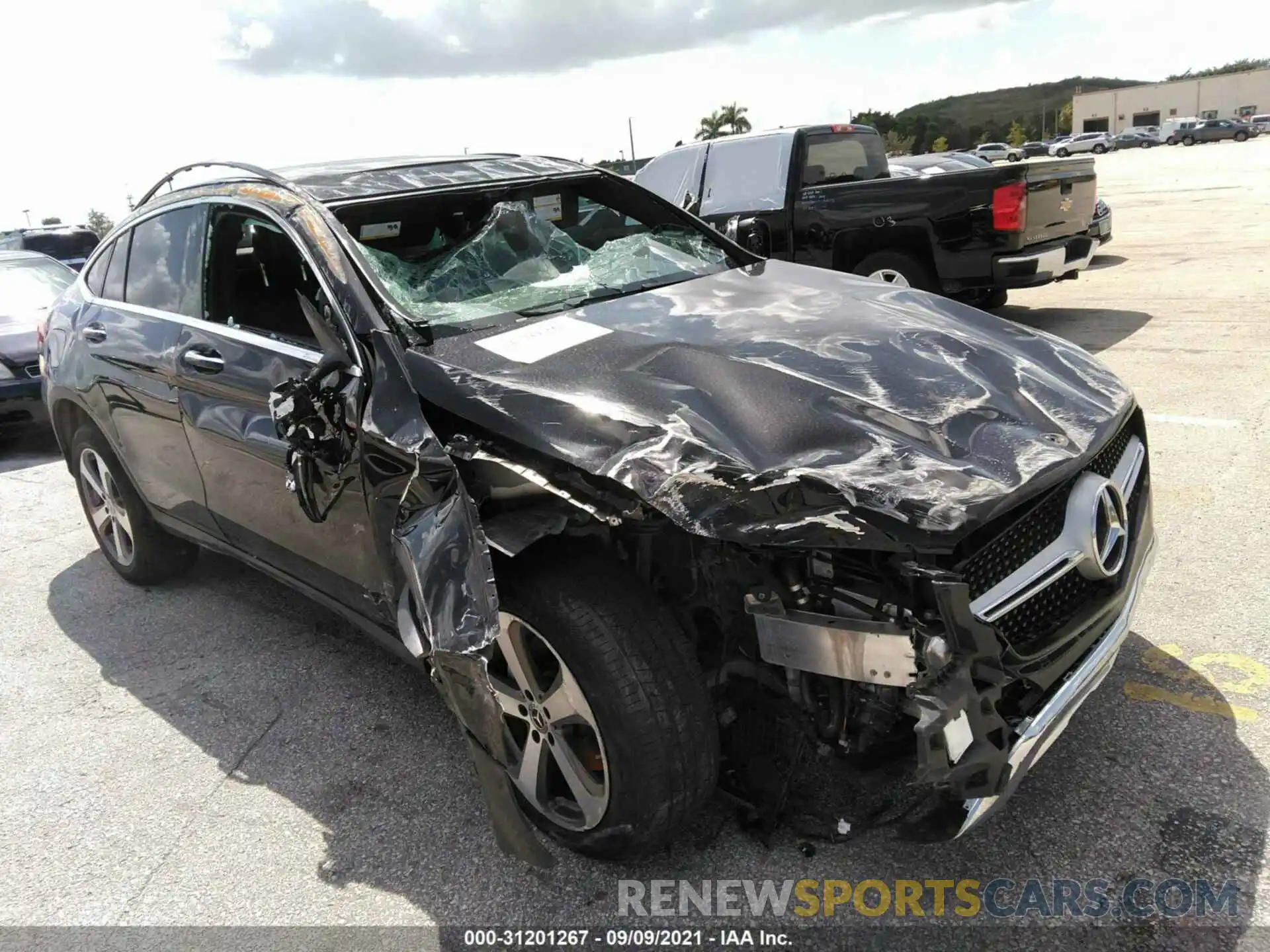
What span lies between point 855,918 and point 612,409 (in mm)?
1341

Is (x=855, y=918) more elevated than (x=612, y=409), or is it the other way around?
(x=612, y=409)

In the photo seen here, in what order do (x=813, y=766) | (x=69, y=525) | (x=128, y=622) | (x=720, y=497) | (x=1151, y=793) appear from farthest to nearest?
(x=69, y=525), (x=128, y=622), (x=813, y=766), (x=1151, y=793), (x=720, y=497)

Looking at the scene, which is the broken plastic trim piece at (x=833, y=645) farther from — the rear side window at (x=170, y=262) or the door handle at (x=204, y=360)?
the rear side window at (x=170, y=262)

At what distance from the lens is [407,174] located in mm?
3434

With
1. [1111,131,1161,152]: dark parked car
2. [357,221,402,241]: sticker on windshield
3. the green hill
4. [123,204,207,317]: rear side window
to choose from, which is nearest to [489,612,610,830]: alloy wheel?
[357,221,402,241]: sticker on windshield

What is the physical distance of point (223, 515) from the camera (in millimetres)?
3471

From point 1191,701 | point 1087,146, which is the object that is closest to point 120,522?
point 1191,701

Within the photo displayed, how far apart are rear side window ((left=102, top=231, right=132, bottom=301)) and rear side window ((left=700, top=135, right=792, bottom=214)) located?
5455mm

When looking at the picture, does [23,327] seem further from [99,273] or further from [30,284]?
[99,273]

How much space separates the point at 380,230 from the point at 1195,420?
179 inches

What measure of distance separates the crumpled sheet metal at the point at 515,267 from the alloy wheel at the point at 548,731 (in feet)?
3.30

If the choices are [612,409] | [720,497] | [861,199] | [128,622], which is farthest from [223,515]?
[861,199]

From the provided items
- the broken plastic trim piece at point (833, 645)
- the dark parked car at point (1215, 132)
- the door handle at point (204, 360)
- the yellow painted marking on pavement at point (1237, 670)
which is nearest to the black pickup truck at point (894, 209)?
the door handle at point (204, 360)

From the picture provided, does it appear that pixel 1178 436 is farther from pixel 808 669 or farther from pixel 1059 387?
pixel 808 669
